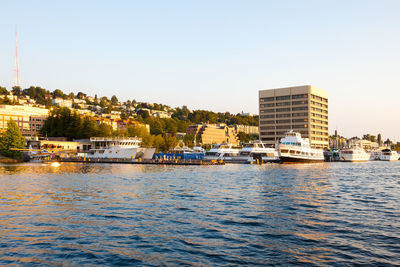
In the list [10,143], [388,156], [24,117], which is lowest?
[388,156]

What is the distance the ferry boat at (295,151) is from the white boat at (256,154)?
4625 millimetres

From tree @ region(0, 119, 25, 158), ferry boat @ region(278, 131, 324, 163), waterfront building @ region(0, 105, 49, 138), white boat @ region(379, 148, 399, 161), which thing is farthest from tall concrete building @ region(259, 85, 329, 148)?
waterfront building @ region(0, 105, 49, 138)

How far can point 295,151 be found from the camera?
111m

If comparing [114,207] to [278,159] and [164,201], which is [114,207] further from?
[278,159]

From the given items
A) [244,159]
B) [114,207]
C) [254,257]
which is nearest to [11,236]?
[114,207]

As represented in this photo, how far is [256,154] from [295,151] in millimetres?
12782

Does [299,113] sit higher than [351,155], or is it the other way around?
[299,113]

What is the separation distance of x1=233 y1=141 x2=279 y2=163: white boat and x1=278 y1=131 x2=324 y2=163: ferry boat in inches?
182

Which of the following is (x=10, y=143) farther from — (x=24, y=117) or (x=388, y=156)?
(x=388, y=156)

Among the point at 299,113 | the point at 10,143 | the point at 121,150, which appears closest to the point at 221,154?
the point at 121,150

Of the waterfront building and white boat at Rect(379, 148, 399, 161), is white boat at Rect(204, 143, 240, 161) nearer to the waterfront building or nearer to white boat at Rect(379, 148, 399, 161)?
the waterfront building

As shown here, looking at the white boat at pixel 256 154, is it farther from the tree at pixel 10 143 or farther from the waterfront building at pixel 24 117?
the waterfront building at pixel 24 117

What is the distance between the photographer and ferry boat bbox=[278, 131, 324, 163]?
106812 mm

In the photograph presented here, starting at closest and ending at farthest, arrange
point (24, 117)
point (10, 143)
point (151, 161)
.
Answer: point (151, 161), point (10, 143), point (24, 117)
